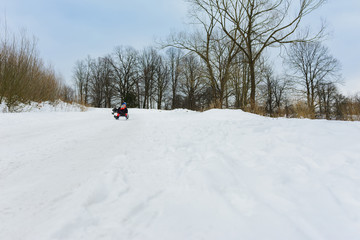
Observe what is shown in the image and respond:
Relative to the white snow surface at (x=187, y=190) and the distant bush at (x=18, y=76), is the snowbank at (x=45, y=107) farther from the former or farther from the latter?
the white snow surface at (x=187, y=190)

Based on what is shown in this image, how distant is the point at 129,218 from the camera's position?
1.47 metres

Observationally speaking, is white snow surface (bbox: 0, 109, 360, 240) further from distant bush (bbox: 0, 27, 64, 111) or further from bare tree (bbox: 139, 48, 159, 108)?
bare tree (bbox: 139, 48, 159, 108)

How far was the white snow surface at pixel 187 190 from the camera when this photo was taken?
137cm

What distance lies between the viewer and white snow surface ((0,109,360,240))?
137cm

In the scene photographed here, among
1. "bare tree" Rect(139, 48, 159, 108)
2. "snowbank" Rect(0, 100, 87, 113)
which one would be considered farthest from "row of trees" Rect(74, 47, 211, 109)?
"snowbank" Rect(0, 100, 87, 113)

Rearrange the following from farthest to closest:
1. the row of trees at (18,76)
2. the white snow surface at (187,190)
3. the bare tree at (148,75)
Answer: the bare tree at (148,75) → the row of trees at (18,76) → the white snow surface at (187,190)

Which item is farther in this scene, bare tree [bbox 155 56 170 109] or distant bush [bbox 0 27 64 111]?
bare tree [bbox 155 56 170 109]

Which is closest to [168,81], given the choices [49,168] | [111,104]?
[111,104]

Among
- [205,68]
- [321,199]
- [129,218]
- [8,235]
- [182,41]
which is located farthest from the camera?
[205,68]

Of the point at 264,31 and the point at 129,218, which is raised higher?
the point at 264,31

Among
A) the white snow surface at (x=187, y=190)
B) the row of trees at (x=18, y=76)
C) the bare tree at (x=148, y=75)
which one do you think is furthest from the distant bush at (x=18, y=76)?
the bare tree at (x=148, y=75)

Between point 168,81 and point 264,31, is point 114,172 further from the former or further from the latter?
point 168,81

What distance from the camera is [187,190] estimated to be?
1933 millimetres

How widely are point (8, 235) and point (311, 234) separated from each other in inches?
98.4
